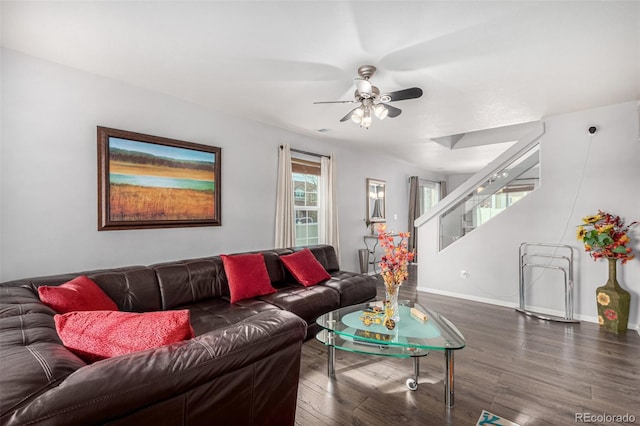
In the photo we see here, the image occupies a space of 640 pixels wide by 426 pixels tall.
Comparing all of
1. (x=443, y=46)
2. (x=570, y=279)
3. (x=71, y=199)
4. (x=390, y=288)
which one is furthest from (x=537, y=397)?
(x=71, y=199)

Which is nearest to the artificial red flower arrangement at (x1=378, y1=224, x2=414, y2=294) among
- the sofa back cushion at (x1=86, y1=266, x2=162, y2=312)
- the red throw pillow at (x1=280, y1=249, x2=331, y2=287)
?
the red throw pillow at (x1=280, y1=249, x2=331, y2=287)

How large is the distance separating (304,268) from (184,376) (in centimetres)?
266

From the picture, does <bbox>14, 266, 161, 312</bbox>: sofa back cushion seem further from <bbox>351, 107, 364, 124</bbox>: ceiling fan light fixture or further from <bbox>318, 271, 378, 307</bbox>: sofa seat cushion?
<bbox>351, 107, 364, 124</bbox>: ceiling fan light fixture

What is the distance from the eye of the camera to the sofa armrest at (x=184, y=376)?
0.81 m

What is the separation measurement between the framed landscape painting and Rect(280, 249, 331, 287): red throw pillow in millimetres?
1034

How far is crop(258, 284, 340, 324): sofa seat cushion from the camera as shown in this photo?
2.86 m

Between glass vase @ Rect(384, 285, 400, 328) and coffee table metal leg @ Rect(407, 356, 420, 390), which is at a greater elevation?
glass vase @ Rect(384, 285, 400, 328)

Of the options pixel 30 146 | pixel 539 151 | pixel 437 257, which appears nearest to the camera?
pixel 30 146

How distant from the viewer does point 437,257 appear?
4930 millimetres

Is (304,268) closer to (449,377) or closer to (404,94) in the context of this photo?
(449,377)

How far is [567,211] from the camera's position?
3.81 meters

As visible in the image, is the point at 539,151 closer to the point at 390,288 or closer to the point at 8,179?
the point at 390,288

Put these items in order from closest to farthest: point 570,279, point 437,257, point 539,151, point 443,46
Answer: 1. point 443,46
2. point 570,279
3. point 539,151
4. point 437,257

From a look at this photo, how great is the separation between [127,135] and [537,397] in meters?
4.12
